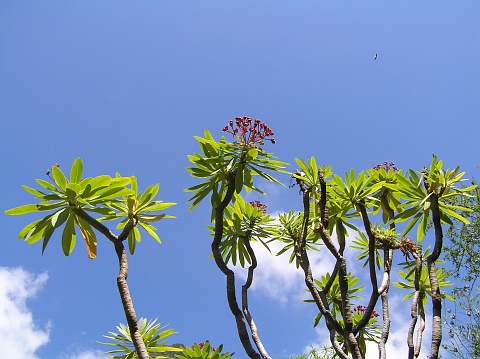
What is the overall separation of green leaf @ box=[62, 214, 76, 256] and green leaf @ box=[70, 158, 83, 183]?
276 mm

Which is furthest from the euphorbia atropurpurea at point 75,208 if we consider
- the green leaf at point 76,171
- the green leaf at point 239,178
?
the green leaf at point 239,178

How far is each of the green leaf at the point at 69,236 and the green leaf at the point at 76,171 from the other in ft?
0.90

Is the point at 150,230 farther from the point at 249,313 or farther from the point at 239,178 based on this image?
the point at 249,313

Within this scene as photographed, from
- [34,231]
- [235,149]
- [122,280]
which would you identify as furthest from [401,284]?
[34,231]

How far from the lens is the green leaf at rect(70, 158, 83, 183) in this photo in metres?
3.83

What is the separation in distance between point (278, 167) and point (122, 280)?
70.1 inches

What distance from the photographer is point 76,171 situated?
12.6 feet

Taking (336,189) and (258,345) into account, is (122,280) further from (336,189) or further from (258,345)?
(336,189)

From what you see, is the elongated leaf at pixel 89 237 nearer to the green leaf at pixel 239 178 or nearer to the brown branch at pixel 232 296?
the brown branch at pixel 232 296

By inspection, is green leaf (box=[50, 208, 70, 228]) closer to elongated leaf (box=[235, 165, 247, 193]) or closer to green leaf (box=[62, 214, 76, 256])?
green leaf (box=[62, 214, 76, 256])

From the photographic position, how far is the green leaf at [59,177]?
148 inches

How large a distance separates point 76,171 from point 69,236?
511 millimetres

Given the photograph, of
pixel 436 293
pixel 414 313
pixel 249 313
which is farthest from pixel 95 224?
pixel 414 313

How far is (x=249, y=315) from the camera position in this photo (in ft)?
14.5
